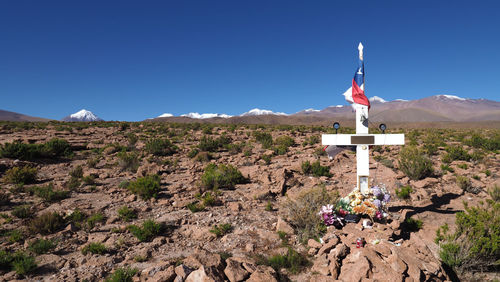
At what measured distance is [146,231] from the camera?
521cm

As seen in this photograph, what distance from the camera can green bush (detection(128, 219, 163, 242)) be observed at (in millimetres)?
5156

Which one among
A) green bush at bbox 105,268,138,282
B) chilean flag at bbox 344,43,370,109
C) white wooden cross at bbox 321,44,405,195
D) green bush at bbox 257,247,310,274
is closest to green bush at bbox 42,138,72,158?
green bush at bbox 105,268,138,282

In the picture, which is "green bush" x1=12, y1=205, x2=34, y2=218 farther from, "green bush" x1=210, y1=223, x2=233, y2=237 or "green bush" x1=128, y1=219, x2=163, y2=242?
"green bush" x1=210, y1=223, x2=233, y2=237

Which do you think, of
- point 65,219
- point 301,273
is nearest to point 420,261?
point 301,273

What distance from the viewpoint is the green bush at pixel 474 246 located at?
3.82 meters

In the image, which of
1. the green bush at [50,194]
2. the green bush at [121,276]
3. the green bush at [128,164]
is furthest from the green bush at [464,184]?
the green bush at [50,194]

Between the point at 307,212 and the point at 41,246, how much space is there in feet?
17.6

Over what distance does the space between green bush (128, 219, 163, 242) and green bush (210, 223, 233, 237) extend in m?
1.23

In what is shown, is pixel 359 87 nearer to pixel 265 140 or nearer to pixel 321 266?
pixel 321 266

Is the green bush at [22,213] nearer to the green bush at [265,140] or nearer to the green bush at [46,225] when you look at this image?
the green bush at [46,225]

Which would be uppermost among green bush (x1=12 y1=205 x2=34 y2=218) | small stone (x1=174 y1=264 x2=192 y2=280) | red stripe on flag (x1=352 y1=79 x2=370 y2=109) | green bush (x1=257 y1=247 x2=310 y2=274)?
red stripe on flag (x1=352 y1=79 x2=370 y2=109)

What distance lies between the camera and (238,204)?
6973 mm

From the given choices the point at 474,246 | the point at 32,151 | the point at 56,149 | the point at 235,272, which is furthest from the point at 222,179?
the point at 56,149

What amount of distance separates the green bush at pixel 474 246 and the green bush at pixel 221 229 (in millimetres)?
4042
